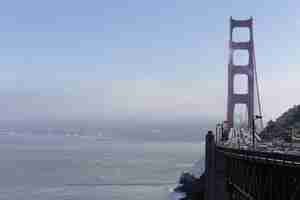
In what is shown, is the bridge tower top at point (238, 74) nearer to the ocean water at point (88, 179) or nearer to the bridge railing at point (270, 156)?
the ocean water at point (88, 179)

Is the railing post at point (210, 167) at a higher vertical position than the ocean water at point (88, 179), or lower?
higher

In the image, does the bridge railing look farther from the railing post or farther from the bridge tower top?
the bridge tower top

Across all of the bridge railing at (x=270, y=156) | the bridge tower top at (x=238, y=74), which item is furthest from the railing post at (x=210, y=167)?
the bridge tower top at (x=238, y=74)

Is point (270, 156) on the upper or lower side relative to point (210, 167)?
upper

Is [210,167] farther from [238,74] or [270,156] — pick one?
[238,74]

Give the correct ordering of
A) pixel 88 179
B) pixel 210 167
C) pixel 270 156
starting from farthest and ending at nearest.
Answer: pixel 88 179 < pixel 210 167 < pixel 270 156

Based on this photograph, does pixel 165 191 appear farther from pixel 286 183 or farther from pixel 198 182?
pixel 286 183

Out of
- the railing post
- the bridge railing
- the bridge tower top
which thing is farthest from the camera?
the bridge tower top

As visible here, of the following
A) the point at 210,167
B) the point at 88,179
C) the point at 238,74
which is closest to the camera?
the point at 210,167

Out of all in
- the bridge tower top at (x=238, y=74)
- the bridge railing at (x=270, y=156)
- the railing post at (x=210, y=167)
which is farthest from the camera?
the bridge tower top at (x=238, y=74)

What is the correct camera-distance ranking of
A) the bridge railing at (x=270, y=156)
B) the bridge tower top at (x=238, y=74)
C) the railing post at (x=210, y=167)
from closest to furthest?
the bridge railing at (x=270, y=156) → the railing post at (x=210, y=167) → the bridge tower top at (x=238, y=74)

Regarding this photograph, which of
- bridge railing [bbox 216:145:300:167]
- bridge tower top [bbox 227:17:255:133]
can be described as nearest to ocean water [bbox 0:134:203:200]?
bridge tower top [bbox 227:17:255:133]

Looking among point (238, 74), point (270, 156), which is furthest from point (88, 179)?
point (270, 156)

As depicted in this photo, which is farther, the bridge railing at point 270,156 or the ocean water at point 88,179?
the ocean water at point 88,179
